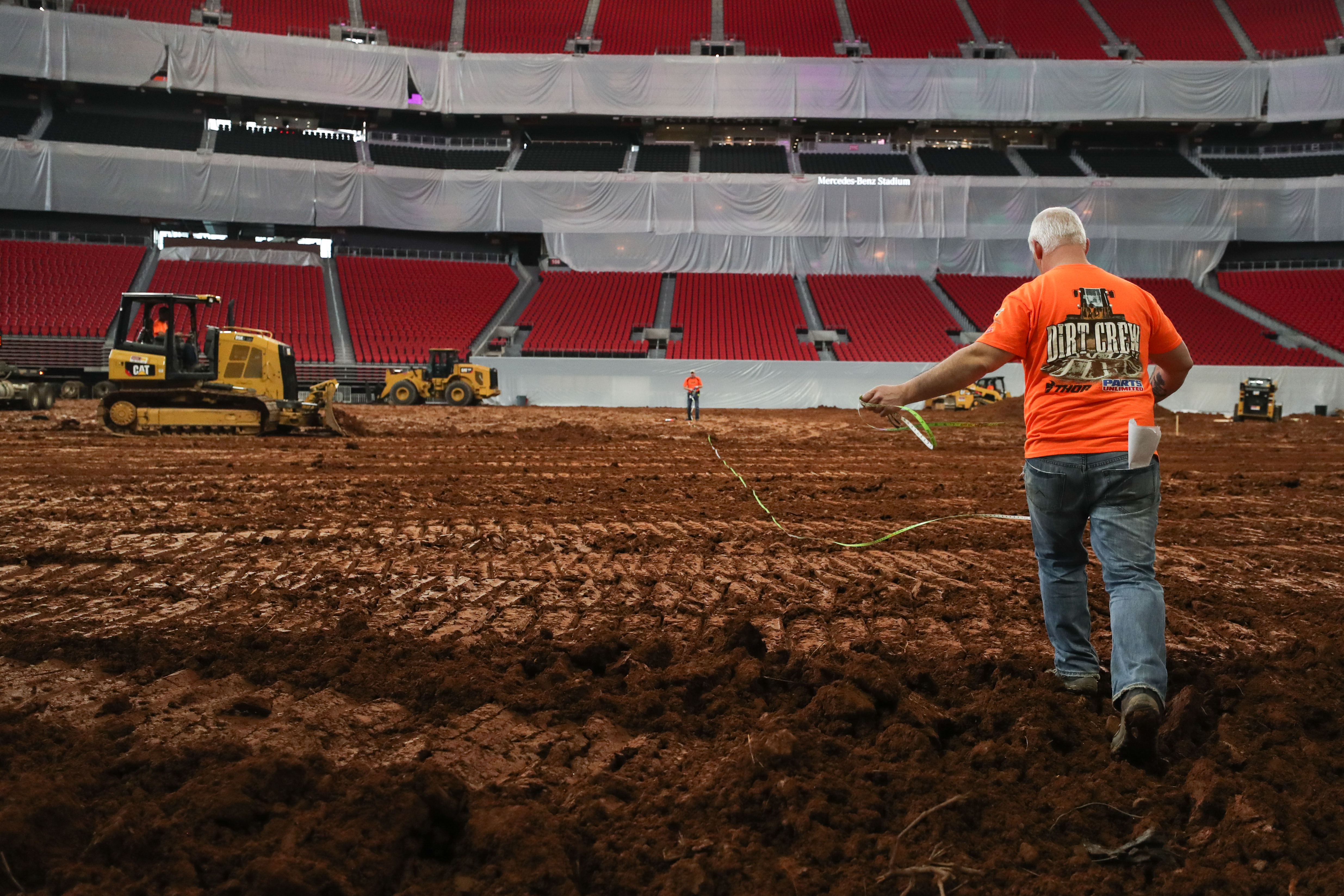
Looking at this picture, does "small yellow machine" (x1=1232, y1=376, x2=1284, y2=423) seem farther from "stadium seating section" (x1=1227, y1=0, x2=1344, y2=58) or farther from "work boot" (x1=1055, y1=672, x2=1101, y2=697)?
"work boot" (x1=1055, y1=672, x2=1101, y2=697)

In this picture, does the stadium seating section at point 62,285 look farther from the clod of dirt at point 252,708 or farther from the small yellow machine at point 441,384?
the clod of dirt at point 252,708

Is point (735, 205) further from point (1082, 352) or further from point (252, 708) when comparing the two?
point (252, 708)

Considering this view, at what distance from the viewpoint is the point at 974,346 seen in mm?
2857

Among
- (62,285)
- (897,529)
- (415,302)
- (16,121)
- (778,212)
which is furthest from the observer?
(778,212)

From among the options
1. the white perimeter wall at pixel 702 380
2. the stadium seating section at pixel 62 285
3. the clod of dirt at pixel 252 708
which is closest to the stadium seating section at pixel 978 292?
the white perimeter wall at pixel 702 380

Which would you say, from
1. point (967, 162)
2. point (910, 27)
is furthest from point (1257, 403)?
point (910, 27)

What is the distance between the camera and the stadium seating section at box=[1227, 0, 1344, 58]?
36.3 meters

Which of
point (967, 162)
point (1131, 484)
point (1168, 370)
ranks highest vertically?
point (967, 162)

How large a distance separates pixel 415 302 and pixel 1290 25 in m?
41.7

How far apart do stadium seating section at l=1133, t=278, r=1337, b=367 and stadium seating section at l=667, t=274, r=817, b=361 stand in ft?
43.3

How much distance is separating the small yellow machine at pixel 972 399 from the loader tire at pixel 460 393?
14.2m

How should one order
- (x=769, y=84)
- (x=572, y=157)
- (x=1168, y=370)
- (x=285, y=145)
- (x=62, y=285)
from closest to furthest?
1. (x=1168, y=370)
2. (x=62, y=285)
3. (x=285, y=145)
4. (x=769, y=84)
5. (x=572, y=157)

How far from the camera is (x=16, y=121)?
32969 mm

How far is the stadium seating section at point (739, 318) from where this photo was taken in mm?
29922
